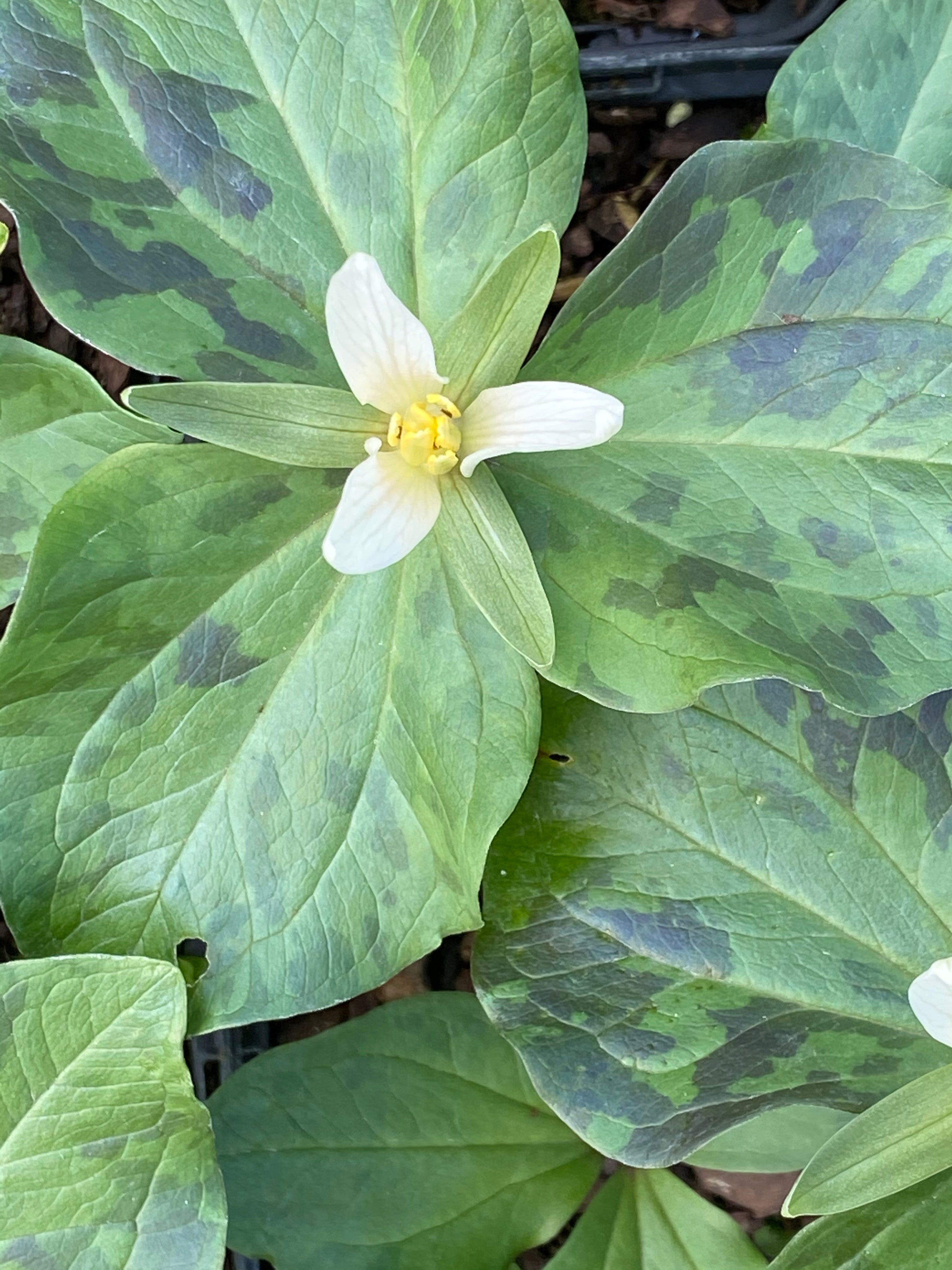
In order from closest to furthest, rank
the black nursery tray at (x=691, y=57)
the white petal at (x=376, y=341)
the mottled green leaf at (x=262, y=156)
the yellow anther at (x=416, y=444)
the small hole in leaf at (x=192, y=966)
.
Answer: the white petal at (x=376, y=341), the yellow anther at (x=416, y=444), the mottled green leaf at (x=262, y=156), the small hole in leaf at (x=192, y=966), the black nursery tray at (x=691, y=57)

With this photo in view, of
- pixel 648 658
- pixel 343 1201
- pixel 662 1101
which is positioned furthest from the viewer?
pixel 343 1201

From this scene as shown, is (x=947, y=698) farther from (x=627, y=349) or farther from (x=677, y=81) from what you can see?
(x=677, y=81)

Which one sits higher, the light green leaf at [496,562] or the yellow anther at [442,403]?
the yellow anther at [442,403]

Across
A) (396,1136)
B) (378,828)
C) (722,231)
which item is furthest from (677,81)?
(396,1136)

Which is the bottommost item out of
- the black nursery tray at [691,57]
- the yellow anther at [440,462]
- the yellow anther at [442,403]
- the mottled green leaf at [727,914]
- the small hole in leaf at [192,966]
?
the mottled green leaf at [727,914]

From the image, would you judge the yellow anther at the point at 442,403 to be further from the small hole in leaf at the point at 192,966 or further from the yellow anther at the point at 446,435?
the small hole in leaf at the point at 192,966

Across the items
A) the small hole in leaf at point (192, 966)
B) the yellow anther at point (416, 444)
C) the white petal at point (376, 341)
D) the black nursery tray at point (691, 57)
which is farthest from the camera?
the black nursery tray at point (691, 57)

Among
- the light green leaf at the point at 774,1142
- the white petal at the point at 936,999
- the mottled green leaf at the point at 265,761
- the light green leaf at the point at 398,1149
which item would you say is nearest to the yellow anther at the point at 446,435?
the mottled green leaf at the point at 265,761
